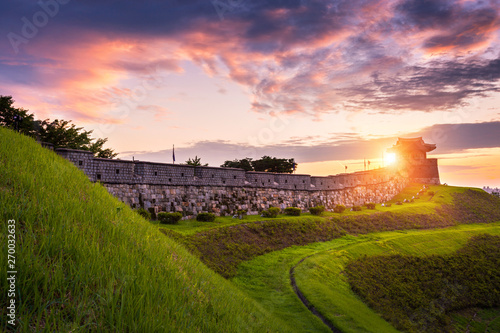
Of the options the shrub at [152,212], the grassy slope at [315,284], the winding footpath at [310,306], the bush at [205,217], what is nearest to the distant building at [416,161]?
the grassy slope at [315,284]

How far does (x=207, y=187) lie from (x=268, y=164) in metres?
28.5

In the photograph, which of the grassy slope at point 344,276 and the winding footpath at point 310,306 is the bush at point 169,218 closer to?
the winding footpath at point 310,306

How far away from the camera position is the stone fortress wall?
21844 mm

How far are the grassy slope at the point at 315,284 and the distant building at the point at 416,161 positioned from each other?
1541 inches

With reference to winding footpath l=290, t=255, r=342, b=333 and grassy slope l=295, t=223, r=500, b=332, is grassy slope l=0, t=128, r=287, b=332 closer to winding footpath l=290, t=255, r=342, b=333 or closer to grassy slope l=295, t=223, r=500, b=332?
winding footpath l=290, t=255, r=342, b=333

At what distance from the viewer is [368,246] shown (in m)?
23.7

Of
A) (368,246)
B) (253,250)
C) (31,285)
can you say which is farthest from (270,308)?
(368,246)

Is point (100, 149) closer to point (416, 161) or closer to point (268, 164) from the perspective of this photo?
point (268, 164)

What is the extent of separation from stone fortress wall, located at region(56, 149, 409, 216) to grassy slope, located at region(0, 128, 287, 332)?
1630 centimetres

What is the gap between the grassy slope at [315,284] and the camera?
1235cm

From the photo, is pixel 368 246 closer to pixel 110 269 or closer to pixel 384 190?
pixel 110 269

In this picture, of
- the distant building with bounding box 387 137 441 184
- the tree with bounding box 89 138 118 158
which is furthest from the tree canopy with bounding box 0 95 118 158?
the distant building with bounding box 387 137 441 184

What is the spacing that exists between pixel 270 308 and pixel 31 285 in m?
11.5

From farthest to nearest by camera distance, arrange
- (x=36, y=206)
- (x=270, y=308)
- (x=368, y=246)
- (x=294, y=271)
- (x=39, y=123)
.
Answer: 1. (x=39, y=123)
2. (x=368, y=246)
3. (x=294, y=271)
4. (x=270, y=308)
5. (x=36, y=206)
